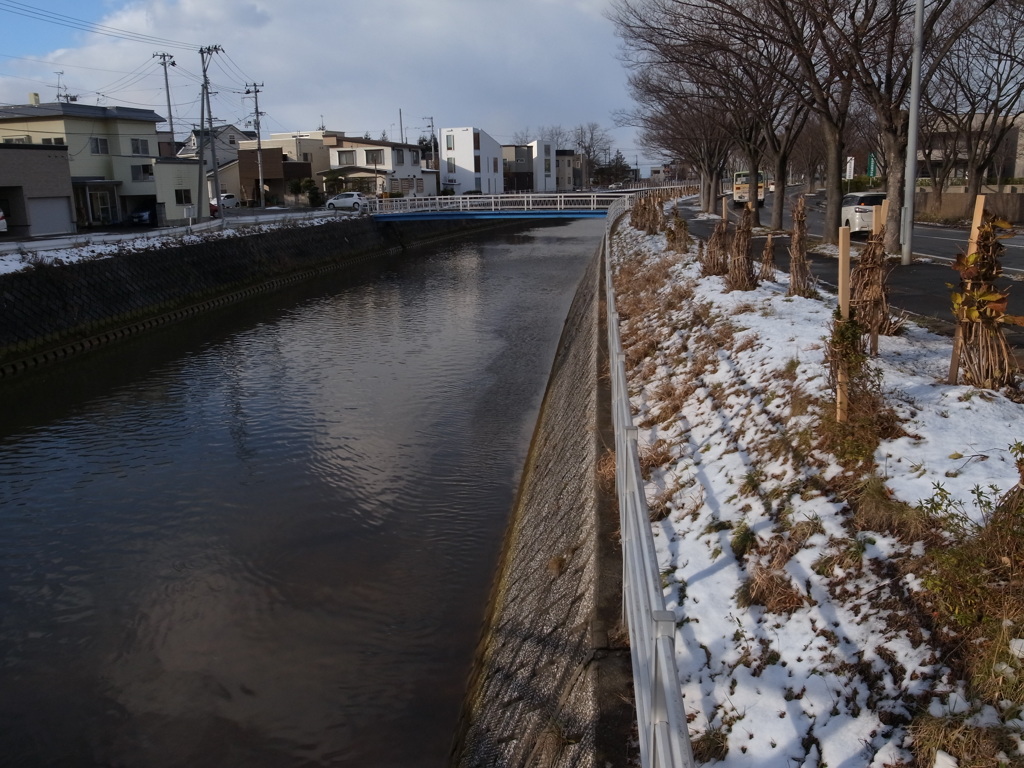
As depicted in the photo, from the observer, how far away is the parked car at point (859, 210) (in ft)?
78.2

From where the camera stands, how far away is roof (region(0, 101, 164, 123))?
1684 inches

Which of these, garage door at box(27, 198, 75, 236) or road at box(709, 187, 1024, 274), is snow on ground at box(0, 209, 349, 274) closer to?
garage door at box(27, 198, 75, 236)

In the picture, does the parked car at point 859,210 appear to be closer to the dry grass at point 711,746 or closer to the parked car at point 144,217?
Answer: the dry grass at point 711,746

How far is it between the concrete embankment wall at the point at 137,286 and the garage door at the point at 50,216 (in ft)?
31.3

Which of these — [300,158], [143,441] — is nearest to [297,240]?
[143,441]

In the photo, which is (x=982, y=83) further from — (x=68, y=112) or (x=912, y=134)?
(x=68, y=112)

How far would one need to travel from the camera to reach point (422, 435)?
14391 mm

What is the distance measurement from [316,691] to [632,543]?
4270mm

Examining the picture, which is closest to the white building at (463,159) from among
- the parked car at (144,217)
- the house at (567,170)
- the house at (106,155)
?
the house at (567,170)

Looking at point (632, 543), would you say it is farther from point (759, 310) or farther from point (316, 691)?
point (759, 310)

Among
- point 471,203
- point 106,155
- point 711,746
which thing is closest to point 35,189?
point 106,155

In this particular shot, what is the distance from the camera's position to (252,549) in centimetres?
1027

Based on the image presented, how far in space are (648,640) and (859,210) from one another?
2344cm

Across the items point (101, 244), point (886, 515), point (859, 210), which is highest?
point (859, 210)
